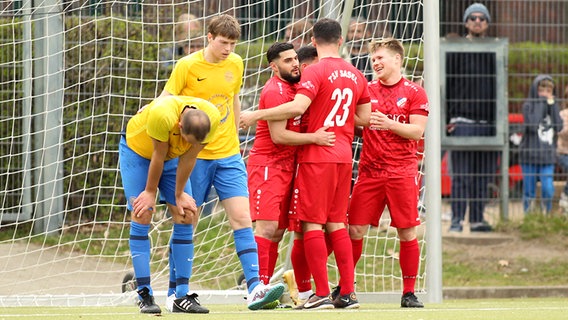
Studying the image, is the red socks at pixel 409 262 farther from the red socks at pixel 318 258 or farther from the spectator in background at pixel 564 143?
the spectator in background at pixel 564 143

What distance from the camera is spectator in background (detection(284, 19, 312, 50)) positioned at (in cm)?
1202

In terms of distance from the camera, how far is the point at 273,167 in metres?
9.70

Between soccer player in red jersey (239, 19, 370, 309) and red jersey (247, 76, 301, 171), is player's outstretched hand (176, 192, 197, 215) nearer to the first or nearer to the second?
soccer player in red jersey (239, 19, 370, 309)

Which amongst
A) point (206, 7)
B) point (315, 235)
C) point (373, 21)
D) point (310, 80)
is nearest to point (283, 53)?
point (310, 80)

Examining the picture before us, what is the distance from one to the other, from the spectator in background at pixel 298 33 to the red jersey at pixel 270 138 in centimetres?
231

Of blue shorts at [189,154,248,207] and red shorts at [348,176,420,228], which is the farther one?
red shorts at [348,176,420,228]

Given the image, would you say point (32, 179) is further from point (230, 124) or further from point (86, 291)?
point (230, 124)

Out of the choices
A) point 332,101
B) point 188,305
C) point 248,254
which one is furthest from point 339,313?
point 332,101

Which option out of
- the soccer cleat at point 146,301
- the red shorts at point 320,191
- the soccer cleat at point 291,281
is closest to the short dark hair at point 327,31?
the red shorts at point 320,191

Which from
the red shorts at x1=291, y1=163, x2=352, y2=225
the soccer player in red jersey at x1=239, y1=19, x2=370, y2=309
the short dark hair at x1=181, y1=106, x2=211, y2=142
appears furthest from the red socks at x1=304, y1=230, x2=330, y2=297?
the short dark hair at x1=181, y1=106, x2=211, y2=142

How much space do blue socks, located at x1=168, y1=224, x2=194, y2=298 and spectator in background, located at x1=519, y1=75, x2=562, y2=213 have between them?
6617 mm

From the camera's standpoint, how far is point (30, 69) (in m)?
12.0

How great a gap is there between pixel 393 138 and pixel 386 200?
437 millimetres

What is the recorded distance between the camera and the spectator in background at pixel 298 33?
1202 cm
